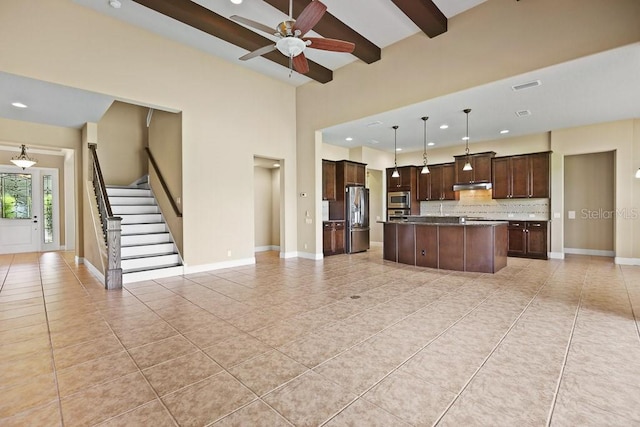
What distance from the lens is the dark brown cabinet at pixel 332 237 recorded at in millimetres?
8055

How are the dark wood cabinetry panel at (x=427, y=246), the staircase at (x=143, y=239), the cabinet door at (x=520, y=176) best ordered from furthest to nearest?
the cabinet door at (x=520, y=176), the dark wood cabinetry panel at (x=427, y=246), the staircase at (x=143, y=239)

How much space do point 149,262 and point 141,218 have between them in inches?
58.1

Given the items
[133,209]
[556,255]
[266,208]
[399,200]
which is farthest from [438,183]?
[133,209]

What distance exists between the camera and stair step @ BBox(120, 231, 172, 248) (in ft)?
19.1

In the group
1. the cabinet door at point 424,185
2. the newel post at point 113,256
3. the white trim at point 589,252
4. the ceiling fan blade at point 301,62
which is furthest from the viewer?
the cabinet door at point 424,185

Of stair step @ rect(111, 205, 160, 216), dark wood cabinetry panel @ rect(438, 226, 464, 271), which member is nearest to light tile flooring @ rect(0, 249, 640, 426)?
dark wood cabinetry panel @ rect(438, 226, 464, 271)

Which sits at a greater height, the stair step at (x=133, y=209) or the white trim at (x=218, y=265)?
the stair step at (x=133, y=209)

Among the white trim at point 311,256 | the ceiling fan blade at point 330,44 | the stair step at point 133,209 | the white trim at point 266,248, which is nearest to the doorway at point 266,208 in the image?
the white trim at point 266,248

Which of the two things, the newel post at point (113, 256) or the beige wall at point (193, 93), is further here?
the newel post at point (113, 256)

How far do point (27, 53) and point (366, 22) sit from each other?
16.6ft

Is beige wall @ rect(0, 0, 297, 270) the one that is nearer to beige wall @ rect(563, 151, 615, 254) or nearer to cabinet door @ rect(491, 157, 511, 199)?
cabinet door @ rect(491, 157, 511, 199)

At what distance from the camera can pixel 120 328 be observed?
3.15m

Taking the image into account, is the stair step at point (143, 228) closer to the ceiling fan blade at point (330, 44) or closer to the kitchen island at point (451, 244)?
the ceiling fan blade at point (330, 44)

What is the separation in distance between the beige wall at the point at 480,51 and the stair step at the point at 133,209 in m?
4.43
